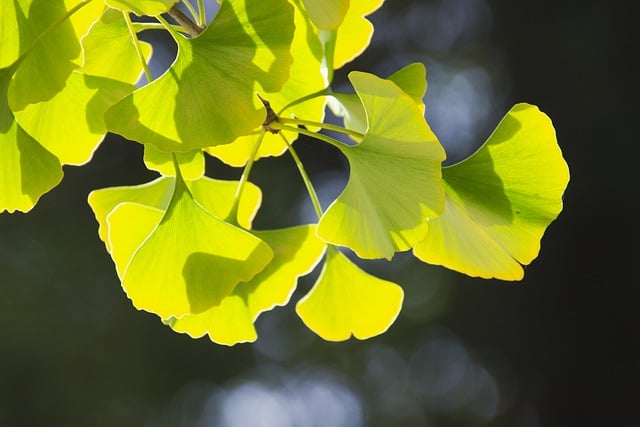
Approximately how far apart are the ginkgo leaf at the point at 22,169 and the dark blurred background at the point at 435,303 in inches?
81.3

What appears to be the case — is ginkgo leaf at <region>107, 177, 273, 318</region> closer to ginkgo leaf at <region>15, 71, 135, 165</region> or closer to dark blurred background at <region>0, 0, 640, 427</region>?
ginkgo leaf at <region>15, 71, 135, 165</region>

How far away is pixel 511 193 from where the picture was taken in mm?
344

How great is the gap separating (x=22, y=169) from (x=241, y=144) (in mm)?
112

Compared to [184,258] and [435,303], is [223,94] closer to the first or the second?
[184,258]

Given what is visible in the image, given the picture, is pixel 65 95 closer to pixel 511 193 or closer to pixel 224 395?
pixel 511 193

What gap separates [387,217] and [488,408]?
100 inches

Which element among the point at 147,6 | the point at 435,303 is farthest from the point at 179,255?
the point at 435,303

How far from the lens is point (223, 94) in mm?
301

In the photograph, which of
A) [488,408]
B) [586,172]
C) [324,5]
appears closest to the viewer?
[324,5]

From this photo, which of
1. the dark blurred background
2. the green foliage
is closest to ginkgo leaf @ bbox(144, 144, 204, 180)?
the green foliage

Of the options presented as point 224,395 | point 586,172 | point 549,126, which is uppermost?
point 549,126

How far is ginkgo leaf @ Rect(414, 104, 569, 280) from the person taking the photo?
Result: 34 centimetres

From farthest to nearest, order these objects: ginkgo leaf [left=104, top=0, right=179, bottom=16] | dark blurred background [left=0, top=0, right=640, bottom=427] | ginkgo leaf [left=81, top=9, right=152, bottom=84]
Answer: dark blurred background [left=0, top=0, right=640, bottom=427]
ginkgo leaf [left=81, top=9, right=152, bottom=84]
ginkgo leaf [left=104, top=0, right=179, bottom=16]

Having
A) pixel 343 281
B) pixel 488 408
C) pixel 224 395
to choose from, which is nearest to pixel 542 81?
pixel 488 408
